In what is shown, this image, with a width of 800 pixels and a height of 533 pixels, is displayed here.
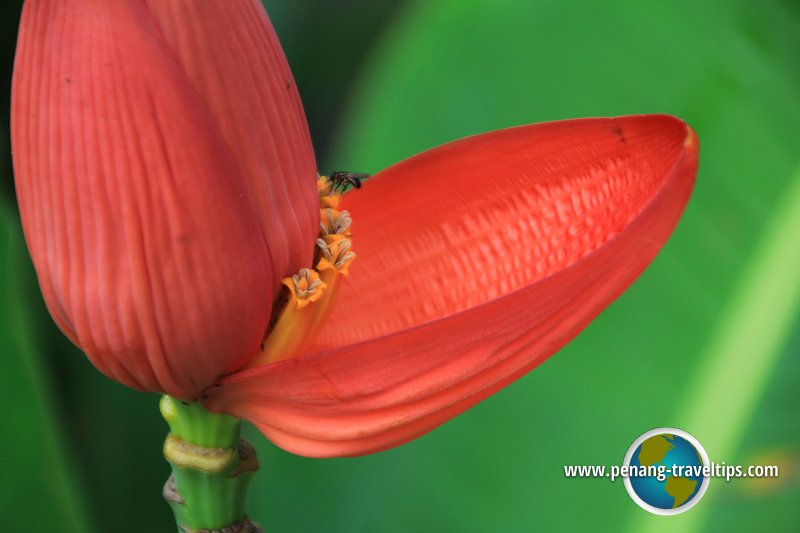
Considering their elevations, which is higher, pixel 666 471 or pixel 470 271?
pixel 470 271

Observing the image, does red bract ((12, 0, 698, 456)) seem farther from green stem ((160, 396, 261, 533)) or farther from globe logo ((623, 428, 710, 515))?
globe logo ((623, 428, 710, 515))

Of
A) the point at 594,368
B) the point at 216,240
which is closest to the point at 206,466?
the point at 216,240

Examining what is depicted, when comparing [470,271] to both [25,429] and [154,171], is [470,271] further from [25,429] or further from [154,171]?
[25,429]

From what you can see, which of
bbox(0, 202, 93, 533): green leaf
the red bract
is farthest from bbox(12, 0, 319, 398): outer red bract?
bbox(0, 202, 93, 533): green leaf

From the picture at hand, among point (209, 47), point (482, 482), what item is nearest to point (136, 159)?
point (209, 47)

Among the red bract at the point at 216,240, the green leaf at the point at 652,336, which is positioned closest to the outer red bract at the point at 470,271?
the red bract at the point at 216,240

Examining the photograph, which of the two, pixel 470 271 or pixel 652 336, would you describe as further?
pixel 652 336

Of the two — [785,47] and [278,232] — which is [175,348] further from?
[785,47]

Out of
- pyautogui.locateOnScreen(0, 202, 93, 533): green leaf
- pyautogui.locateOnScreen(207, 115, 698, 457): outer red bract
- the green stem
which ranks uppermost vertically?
pyautogui.locateOnScreen(207, 115, 698, 457): outer red bract
